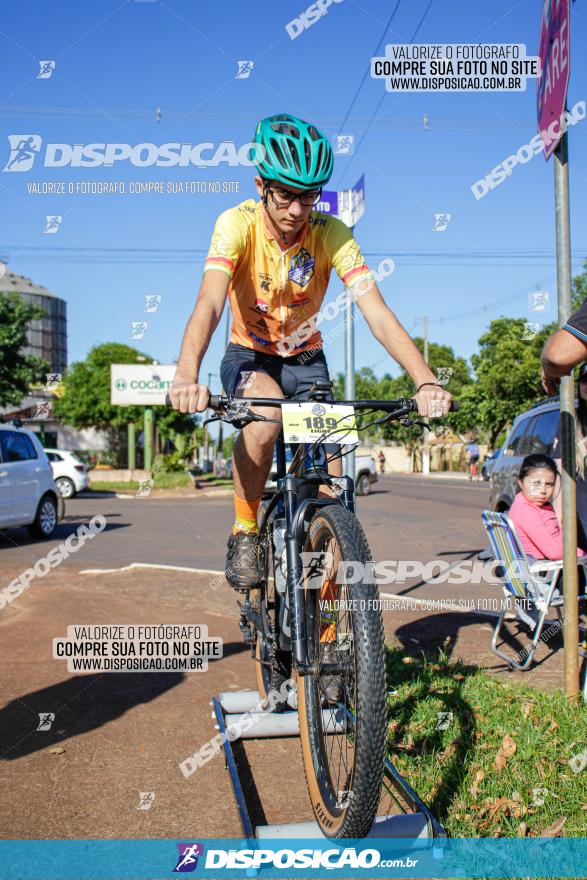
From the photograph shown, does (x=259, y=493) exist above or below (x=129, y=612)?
above

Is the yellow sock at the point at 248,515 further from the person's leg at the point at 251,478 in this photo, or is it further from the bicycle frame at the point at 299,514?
the bicycle frame at the point at 299,514

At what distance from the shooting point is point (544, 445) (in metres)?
8.56

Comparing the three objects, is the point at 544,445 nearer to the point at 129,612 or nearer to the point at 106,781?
the point at 129,612

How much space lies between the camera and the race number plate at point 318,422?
9.78 ft

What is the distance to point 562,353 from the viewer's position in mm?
3148

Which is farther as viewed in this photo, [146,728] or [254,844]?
[146,728]

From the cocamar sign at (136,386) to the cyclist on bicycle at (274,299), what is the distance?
39.3 metres

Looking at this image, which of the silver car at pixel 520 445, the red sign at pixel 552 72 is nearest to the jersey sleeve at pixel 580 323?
the red sign at pixel 552 72

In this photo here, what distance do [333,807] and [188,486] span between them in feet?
96.8

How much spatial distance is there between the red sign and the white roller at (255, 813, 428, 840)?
10.6 ft

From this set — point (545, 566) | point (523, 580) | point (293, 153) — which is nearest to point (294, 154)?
point (293, 153)

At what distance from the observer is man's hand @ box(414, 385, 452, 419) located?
10.0 feet

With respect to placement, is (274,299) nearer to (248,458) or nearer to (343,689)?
(248,458)

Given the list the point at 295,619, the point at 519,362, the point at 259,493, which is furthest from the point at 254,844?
the point at 519,362
